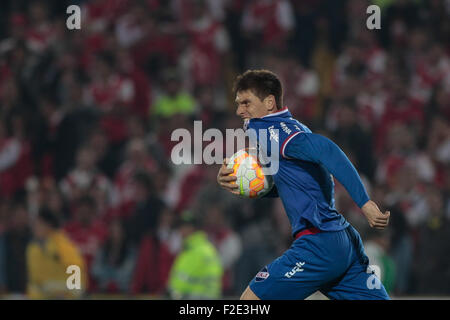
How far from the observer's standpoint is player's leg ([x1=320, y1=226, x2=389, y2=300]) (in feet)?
16.2

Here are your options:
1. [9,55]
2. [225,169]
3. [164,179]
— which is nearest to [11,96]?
[9,55]

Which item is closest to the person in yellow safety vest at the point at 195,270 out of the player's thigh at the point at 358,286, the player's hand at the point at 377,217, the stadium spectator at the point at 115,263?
the stadium spectator at the point at 115,263

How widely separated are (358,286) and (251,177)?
2.91 feet

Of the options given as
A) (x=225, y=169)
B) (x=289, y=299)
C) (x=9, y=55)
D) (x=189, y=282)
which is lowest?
(x=189, y=282)

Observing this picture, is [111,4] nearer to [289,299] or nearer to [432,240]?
[432,240]

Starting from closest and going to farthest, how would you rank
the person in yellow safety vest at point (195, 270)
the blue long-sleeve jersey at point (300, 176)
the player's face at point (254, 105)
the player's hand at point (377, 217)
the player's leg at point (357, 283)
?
the player's hand at point (377, 217) < the blue long-sleeve jersey at point (300, 176) < the player's leg at point (357, 283) < the player's face at point (254, 105) < the person in yellow safety vest at point (195, 270)

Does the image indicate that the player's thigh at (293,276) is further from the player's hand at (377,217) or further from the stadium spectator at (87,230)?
the stadium spectator at (87,230)

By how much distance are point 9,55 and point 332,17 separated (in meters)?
4.48

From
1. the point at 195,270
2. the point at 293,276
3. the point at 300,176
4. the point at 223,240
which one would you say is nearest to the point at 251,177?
the point at 300,176

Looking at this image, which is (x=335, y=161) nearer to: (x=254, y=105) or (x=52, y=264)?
(x=254, y=105)

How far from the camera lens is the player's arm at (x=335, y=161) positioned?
451 cm

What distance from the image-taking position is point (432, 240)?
9.19 m

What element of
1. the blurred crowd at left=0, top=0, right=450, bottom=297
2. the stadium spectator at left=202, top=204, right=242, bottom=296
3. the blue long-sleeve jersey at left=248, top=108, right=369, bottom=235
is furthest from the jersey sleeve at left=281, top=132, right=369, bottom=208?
the stadium spectator at left=202, top=204, right=242, bottom=296

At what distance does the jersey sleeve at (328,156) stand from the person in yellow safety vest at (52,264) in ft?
15.8
